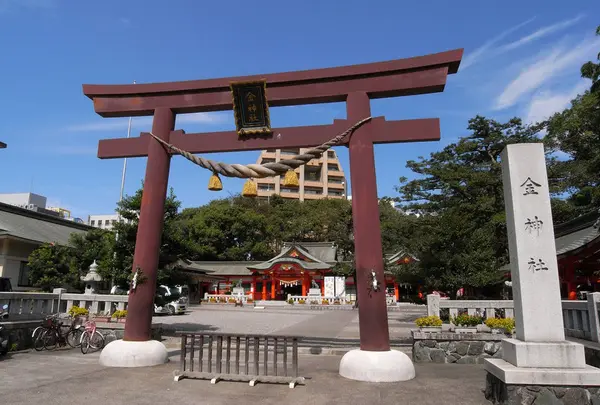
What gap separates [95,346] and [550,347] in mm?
10245

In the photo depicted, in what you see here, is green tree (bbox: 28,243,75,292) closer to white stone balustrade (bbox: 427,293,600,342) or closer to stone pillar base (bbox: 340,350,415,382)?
white stone balustrade (bbox: 427,293,600,342)

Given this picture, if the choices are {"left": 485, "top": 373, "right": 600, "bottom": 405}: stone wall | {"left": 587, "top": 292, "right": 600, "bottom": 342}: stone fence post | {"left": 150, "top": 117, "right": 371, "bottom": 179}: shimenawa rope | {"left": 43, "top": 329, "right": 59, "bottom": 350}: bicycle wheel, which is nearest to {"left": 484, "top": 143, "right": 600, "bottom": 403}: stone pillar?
{"left": 485, "top": 373, "right": 600, "bottom": 405}: stone wall

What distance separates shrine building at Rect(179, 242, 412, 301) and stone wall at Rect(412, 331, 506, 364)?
A: 2664 centimetres

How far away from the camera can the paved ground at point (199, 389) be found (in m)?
5.76

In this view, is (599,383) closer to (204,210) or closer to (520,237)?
(520,237)

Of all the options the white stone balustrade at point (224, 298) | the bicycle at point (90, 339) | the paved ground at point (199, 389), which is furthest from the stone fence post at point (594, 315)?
the white stone balustrade at point (224, 298)

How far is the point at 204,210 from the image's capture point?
4994 cm

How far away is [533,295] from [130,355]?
23.8 feet

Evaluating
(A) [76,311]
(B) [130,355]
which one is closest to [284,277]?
(A) [76,311]

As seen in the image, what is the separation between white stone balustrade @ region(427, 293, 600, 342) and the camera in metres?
7.53

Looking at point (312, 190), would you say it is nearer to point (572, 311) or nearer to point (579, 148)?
point (579, 148)

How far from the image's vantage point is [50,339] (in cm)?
1044

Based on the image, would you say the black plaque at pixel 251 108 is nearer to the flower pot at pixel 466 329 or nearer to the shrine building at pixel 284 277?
the flower pot at pixel 466 329

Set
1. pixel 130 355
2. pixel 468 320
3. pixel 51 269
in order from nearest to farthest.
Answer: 1. pixel 130 355
2. pixel 468 320
3. pixel 51 269
